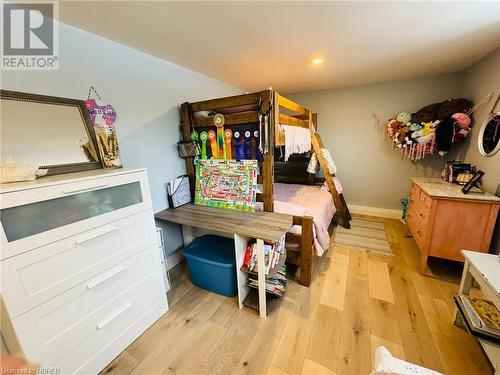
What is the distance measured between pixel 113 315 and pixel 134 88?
181cm

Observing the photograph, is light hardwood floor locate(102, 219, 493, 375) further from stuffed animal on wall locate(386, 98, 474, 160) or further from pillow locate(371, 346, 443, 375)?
stuffed animal on wall locate(386, 98, 474, 160)

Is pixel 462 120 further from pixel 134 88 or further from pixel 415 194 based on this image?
pixel 134 88

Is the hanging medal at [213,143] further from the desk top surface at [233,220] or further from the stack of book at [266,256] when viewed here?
the stack of book at [266,256]

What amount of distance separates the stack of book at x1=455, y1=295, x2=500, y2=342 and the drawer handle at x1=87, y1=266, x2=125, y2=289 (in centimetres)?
220

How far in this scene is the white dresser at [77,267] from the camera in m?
0.92

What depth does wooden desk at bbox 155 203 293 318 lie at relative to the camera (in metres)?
1.51

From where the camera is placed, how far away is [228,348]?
4.52 ft

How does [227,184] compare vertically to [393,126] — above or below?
below

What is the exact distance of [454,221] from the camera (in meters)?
1.81

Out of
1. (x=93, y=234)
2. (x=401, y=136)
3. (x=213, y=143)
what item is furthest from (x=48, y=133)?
(x=401, y=136)

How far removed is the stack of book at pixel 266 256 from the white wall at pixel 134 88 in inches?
40.7

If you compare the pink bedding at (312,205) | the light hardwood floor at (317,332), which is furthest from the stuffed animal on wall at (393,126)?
the light hardwood floor at (317,332)

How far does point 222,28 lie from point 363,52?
142cm

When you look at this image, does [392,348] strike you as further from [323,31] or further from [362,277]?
[323,31]
